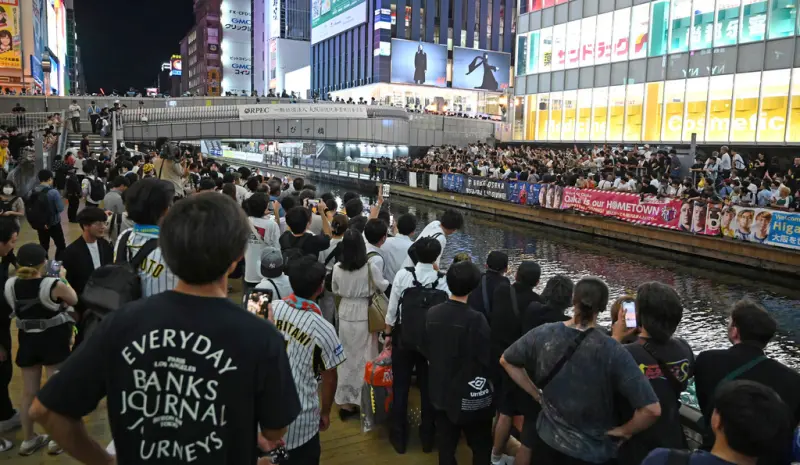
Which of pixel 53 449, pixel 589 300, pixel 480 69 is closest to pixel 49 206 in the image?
pixel 53 449

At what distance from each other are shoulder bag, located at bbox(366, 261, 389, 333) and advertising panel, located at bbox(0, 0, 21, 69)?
5612 cm

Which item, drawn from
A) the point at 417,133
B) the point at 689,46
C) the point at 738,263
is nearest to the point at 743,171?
the point at 738,263

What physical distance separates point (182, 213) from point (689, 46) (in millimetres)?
36954

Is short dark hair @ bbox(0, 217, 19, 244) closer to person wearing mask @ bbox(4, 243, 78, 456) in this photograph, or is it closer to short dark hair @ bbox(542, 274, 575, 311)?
person wearing mask @ bbox(4, 243, 78, 456)

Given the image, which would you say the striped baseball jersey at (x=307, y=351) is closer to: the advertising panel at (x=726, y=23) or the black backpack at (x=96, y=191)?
the black backpack at (x=96, y=191)

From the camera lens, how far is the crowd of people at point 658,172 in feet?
62.9

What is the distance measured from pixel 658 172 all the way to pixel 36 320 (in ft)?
79.3

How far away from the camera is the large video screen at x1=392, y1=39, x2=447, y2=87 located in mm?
76688

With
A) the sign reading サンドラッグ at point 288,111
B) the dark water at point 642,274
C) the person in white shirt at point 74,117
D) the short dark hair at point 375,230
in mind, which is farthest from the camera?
the sign reading サンドラッグ at point 288,111

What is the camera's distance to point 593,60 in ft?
130

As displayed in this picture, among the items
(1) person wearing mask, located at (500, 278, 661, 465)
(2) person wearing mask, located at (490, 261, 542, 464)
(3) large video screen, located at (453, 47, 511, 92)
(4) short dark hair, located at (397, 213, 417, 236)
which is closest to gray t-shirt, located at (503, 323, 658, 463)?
(1) person wearing mask, located at (500, 278, 661, 465)

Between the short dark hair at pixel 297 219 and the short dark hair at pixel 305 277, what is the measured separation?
2.50m

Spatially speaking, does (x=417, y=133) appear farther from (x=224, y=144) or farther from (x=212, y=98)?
(x=224, y=144)

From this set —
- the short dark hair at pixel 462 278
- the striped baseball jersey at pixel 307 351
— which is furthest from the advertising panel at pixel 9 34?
the short dark hair at pixel 462 278
